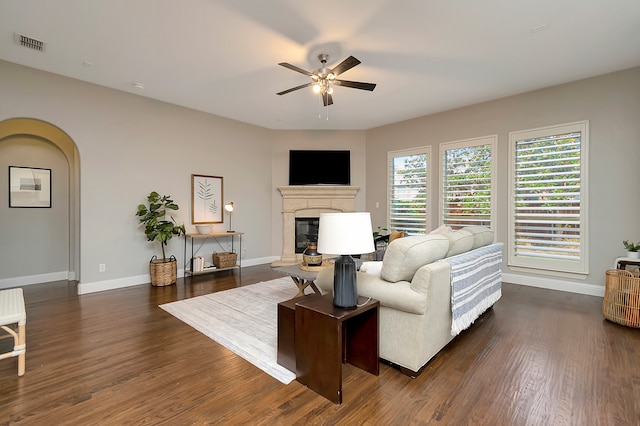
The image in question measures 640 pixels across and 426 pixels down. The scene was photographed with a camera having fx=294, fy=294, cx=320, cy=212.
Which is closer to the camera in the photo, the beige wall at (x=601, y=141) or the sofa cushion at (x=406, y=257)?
the sofa cushion at (x=406, y=257)

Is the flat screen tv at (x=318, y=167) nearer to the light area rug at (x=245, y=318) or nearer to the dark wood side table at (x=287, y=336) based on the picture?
the light area rug at (x=245, y=318)

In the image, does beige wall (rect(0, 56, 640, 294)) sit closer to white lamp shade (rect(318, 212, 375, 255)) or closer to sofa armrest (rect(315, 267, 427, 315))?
sofa armrest (rect(315, 267, 427, 315))

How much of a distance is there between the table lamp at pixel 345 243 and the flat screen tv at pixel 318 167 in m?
4.68

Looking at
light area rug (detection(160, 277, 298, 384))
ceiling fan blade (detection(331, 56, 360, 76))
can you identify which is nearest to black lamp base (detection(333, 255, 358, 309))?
light area rug (detection(160, 277, 298, 384))

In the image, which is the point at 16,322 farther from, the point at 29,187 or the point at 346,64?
the point at 29,187

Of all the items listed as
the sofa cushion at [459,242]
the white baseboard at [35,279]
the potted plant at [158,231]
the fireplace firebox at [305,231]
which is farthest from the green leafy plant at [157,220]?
the sofa cushion at [459,242]

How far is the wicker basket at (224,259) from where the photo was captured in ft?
17.6

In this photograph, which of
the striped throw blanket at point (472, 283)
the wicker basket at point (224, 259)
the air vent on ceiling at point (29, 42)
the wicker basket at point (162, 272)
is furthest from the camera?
the wicker basket at point (224, 259)

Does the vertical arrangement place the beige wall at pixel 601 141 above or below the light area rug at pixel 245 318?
above

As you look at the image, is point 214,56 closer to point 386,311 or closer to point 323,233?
point 323,233

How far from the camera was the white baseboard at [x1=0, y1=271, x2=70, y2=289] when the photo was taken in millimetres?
4438

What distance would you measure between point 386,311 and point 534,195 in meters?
3.76

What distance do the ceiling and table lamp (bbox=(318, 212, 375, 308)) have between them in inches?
78.0

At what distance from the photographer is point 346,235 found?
6.10 feet
